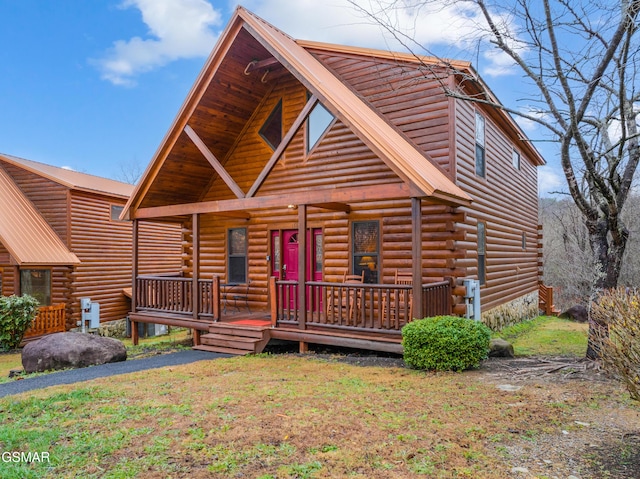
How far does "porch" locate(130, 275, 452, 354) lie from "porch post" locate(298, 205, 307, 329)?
3 cm

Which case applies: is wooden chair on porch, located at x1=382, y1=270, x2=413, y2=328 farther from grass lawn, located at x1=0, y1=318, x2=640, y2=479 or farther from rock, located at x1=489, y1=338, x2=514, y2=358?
rock, located at x1=489, y1=338, x2=514, y2=358

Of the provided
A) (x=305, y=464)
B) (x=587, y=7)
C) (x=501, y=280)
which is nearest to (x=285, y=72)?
(x=587, y=7)

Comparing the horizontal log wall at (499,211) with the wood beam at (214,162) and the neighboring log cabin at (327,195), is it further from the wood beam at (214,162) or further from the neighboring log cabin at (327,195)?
the wood beam at (214,162)

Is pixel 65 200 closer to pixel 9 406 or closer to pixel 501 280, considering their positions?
pixel 9 406

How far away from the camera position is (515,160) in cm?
A: 1561

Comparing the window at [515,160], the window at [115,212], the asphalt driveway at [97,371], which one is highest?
the window at [515,160]

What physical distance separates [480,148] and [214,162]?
6.81 m

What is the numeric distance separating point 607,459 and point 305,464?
2607mm

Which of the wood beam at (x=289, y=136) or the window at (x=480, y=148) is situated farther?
the window at (x=480, y=148)

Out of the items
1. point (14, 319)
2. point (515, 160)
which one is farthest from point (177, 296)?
point (515, 160)

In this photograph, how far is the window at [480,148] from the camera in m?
11.7

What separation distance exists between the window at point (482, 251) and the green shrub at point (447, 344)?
14.0 ft

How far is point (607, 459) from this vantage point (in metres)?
3.94

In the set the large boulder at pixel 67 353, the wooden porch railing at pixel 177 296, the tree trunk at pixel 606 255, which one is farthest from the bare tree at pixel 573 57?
the large boulder at pixel 67 353
